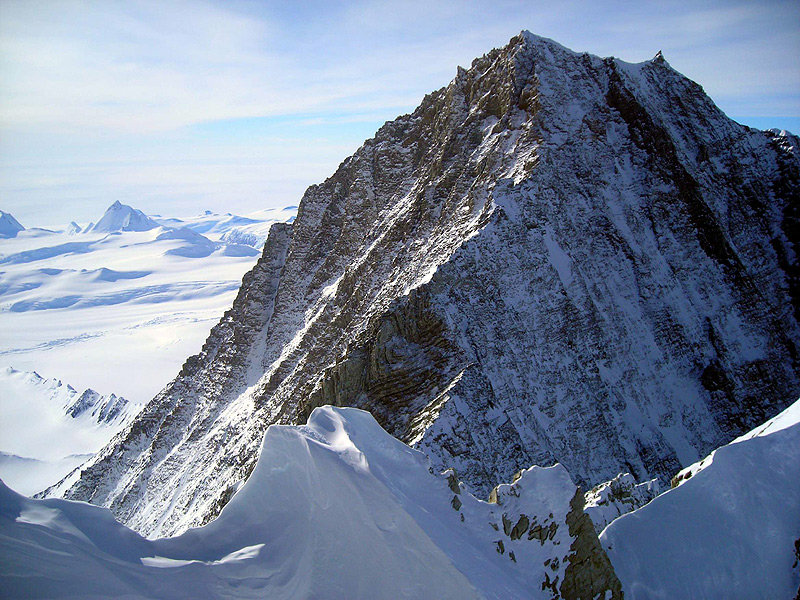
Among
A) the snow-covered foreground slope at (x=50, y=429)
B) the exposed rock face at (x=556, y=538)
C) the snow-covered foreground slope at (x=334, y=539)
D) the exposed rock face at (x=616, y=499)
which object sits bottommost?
the exposed rock face at (x=616, y=499)

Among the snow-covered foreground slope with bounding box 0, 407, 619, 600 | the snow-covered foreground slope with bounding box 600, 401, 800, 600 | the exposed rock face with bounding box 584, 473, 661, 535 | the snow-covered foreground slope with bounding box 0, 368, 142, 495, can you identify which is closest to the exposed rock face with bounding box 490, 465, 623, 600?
the snow-covered foreground slope with bounding box 0, 407, 619, 600

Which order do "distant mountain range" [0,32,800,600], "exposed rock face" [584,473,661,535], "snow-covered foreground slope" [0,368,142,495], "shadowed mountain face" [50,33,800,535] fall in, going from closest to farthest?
"distant mountain range" [0,32,800,600] → "exposed rock face" [584,473,661,535] → "shadowed mountain face" [50,33,800,535] → "snow-covered foreground slope" [0,368,142,495]

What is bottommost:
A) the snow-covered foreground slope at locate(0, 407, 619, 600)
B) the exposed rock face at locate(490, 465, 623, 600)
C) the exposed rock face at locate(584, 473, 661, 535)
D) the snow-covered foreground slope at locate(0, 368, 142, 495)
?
the exposed rock face at locate(584, 473, 661, 535)

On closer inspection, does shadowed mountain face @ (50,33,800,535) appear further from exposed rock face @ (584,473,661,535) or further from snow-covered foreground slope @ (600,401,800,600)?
snow-covered foreground slope @ (600,401,800,600)

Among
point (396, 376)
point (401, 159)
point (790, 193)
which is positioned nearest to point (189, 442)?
point (396, 376)

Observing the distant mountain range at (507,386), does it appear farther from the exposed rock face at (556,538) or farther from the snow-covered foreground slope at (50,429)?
the snow-covered foreground slope at (50,429)

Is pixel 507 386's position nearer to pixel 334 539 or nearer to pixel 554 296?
pixel 554 296

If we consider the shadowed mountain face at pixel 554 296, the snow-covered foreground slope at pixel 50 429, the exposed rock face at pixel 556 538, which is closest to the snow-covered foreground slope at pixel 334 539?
the exposed rock face at pixel 556 538
